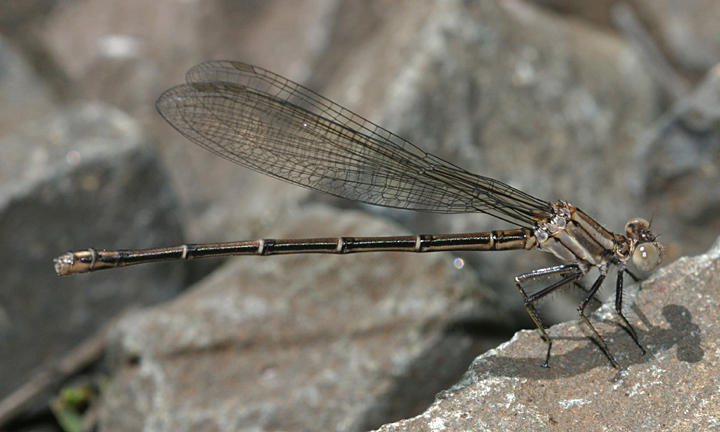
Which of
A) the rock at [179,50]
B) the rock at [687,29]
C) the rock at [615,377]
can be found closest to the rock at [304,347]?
the rock at [615,377]

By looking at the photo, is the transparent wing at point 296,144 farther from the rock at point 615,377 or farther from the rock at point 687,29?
the rock at point 687,29

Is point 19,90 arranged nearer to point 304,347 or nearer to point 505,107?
point 304,347

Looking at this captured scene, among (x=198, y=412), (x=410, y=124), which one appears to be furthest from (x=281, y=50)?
(x=198, y=412)

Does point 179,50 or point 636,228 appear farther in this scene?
point 179,50


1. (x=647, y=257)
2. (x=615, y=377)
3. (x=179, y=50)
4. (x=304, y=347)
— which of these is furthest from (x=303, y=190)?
(x=615, y=377)

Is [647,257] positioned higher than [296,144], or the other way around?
[296,144]

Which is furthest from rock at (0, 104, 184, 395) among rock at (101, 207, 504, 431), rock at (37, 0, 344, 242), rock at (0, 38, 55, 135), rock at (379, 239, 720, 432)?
rock at (379, 239, 720, 432)
